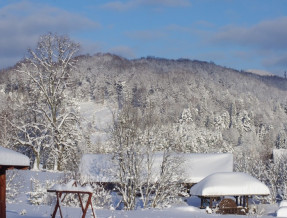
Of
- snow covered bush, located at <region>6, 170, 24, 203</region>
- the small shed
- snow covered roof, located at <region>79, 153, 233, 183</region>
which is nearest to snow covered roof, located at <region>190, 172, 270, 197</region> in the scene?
the small shed

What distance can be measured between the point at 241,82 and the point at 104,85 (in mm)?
49339

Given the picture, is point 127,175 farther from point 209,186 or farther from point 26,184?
point 26,184

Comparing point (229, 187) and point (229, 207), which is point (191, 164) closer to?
point (229, 207)

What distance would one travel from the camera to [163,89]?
141 metres

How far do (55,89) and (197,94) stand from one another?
107 meters

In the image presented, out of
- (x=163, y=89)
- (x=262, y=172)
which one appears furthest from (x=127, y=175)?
(x=163, y=89)

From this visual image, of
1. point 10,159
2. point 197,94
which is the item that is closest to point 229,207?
point 10,159

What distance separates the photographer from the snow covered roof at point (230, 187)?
30.7 meters

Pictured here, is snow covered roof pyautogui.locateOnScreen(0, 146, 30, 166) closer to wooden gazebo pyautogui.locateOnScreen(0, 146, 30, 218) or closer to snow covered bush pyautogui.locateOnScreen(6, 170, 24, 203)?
wooden gazebo pyautogui.locateOnScreen(0, 146, 30, 218)

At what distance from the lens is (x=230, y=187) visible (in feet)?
101

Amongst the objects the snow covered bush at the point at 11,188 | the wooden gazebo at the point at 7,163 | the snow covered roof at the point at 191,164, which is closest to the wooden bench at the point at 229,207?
the snow covered roof at the point at 191,164

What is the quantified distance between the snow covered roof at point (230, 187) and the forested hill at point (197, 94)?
60243 millimetres

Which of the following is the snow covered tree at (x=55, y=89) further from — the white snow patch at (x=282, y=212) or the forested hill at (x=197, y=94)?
the forested hill at (x=197, y=94)

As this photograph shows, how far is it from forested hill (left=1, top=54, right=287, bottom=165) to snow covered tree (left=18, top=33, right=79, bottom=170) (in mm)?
55589
